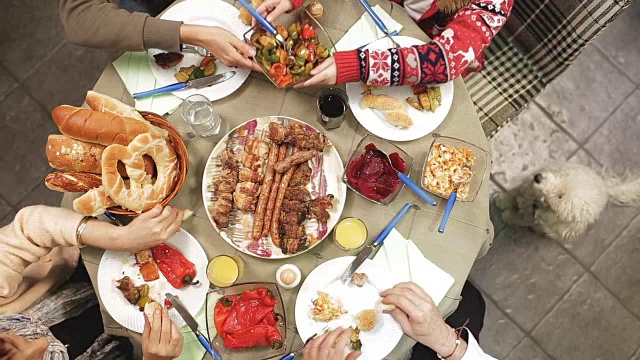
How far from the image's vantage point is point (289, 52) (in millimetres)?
2100

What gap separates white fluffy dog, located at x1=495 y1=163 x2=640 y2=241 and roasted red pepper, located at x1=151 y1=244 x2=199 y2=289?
2.04 metres

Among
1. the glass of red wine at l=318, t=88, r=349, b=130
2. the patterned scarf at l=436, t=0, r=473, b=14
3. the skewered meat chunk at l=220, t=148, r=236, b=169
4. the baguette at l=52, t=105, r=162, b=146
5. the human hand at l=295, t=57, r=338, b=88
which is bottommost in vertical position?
the baguette at l=52, t=105, r=162, b=146

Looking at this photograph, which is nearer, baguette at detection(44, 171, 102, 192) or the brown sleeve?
baguette at detection(44, 171, 102, 192)

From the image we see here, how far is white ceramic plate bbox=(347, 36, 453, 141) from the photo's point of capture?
213 cm

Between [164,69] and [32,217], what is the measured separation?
784 mm

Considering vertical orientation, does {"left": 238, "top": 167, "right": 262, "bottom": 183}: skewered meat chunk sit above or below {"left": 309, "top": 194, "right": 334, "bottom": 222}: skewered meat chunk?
below

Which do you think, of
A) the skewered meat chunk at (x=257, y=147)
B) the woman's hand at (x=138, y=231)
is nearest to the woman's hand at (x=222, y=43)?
the skewered meat chunk at (x=257, y=147)

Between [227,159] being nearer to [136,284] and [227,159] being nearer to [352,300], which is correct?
[136,284]

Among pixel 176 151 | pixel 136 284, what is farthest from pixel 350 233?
pixel 136 284

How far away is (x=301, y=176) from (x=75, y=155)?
2.76 feet

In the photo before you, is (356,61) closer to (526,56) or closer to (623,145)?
(526,56)

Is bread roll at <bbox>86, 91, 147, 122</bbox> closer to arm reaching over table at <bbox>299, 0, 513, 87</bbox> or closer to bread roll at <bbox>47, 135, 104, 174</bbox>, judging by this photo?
bread roll at <bbox>47, 135, 104, 174</bbox>

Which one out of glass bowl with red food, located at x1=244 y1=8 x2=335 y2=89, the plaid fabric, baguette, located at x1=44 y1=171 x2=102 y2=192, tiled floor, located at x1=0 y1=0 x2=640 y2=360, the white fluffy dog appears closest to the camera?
baguette, located at x1=44 y1=171 x2=102 y2=192

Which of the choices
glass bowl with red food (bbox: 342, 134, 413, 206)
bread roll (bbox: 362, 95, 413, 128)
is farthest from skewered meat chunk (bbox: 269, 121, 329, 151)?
bread roll (bbox: 362, 95, 413, 128)
